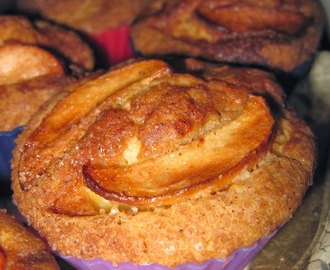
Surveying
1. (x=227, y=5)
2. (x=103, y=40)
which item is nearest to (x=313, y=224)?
(x=227, y=5)

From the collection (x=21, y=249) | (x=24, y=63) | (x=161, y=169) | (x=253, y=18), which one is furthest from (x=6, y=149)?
(x=253, y=18)

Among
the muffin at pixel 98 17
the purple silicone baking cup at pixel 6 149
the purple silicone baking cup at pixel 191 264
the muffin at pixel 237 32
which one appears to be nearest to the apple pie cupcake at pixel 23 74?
the purple silicone baking cup at pixel 6 149

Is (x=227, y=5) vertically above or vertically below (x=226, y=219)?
above

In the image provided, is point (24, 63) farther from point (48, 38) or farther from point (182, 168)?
point (182, 168)

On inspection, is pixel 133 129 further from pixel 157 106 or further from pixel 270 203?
pixel 270 203

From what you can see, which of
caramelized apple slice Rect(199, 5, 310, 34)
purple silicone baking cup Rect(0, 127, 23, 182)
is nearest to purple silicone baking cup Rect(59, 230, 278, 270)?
purple silicone baking cup Rect(0, 127, 23, 182)
